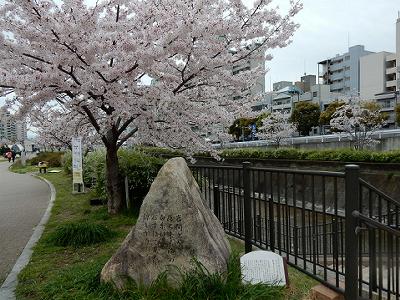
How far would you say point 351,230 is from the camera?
338 centimetres

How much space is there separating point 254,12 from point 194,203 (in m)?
4.18

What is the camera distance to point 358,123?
25078 mm

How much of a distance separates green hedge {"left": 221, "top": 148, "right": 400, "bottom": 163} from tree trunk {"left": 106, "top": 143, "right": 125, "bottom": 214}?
436 inches

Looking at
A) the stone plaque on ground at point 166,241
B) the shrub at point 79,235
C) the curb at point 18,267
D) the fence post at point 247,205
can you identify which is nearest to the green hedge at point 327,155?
the fence post at point 247,205

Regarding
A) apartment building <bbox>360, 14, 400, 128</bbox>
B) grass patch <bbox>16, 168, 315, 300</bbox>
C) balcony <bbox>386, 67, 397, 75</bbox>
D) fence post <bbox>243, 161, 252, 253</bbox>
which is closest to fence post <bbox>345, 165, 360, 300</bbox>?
grass patch <bbox>16, 168, 315, 300</bbox>

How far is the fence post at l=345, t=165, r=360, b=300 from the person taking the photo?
3.26m

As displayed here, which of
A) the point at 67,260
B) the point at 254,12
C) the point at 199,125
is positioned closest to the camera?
the point at 67,260

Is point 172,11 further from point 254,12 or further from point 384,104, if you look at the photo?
point 384,104

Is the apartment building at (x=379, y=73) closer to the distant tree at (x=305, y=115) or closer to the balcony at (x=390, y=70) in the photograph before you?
the balcony at (x=390, y=70)

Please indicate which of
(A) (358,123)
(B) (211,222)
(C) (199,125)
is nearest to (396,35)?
(A) (358,123)

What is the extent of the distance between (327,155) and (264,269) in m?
14.5

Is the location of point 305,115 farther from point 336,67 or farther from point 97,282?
point 97,282

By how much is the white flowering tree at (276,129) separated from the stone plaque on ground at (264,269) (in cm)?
2568

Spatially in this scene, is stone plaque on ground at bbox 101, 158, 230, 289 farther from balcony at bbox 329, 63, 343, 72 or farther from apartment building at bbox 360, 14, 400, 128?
balcony at bbox 329, 63, 343, 72
